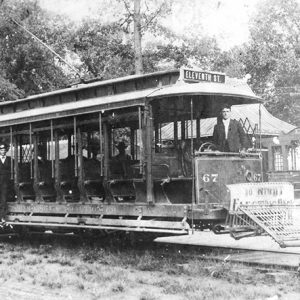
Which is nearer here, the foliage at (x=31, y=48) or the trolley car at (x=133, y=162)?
the trolley car at (x=133, y=162)

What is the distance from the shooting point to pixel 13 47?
2727cm

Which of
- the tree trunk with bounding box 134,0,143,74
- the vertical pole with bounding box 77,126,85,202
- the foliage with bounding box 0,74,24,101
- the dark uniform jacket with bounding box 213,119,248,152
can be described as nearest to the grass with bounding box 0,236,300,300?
the vertical pole with bounding box 77,126,85,202

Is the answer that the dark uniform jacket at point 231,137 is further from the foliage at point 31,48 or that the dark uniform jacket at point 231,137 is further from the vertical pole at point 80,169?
the foliage at point 31,48

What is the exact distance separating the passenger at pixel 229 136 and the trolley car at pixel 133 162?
0.22 metres

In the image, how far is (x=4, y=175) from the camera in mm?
12289

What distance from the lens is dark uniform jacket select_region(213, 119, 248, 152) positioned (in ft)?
30.5

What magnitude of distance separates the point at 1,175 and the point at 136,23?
1161 cm

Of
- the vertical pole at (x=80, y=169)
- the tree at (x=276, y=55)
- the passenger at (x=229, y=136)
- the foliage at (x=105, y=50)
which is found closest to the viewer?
the passenger at (x=229, y=136)

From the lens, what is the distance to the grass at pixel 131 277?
6.39 m

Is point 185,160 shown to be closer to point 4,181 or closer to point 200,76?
point 200,76

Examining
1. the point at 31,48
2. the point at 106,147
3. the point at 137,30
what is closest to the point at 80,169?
the point at 106,147

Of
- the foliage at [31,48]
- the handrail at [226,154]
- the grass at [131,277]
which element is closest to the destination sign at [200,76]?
the handrail at [226,154]

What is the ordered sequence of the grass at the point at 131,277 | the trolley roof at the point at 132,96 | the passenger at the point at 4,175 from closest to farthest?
the grass at the point at 131,277 < the trolley roof at the point at 132,96 < the passenger at the point at 4,175

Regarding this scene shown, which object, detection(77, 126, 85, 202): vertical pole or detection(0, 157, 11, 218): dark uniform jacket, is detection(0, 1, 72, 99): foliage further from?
detection(77, 126, 85, 202): vertical pole
